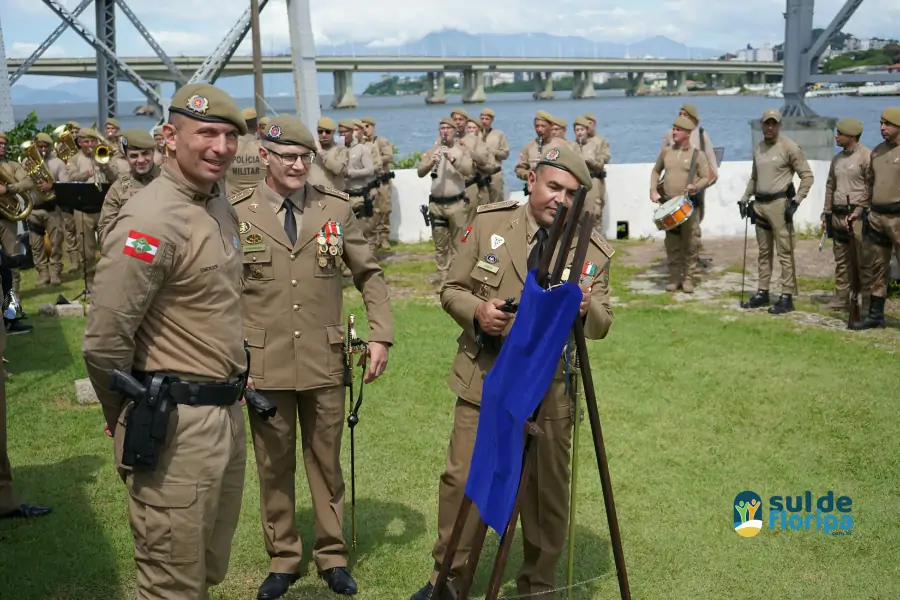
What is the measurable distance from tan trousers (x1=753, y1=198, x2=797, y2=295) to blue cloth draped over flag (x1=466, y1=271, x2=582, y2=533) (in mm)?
8450

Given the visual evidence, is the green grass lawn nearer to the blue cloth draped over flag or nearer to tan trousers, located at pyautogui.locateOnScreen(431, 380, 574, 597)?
tan trousers, located at pyautogui.locateOnScreen(431, 380, 574, 597)

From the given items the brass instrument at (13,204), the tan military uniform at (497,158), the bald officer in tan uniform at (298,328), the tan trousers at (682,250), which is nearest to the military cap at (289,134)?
the bald officer in tan uniform at (298,328)

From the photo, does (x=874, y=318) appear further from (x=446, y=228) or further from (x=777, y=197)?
(x=446, y=228)

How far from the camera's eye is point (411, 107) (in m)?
78.9

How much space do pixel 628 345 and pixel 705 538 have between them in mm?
4385

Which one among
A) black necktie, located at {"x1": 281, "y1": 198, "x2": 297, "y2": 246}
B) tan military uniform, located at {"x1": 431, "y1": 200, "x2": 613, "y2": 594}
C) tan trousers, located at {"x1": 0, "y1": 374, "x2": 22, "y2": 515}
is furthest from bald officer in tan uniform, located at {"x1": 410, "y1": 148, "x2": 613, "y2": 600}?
tan trousers, located at {"x1": 0, "y1": 374, "x2": 22, "y2": 515}

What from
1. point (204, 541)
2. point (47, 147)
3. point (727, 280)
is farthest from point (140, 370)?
point (47, 147)

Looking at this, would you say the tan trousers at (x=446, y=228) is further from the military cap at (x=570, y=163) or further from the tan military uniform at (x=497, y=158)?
the military cap at (x=570, y=163)

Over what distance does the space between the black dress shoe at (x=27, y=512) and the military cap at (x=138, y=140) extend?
11.8ft

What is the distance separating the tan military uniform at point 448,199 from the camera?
46.0 ft

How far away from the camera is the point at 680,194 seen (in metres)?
12.9

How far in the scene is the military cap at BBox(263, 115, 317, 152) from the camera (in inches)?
188

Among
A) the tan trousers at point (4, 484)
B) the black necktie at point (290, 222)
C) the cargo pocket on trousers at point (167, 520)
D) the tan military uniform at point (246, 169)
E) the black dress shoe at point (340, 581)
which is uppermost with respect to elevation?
the tan military uniform at point (246, 169)

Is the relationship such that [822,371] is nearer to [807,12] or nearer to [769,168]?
[769,168]
